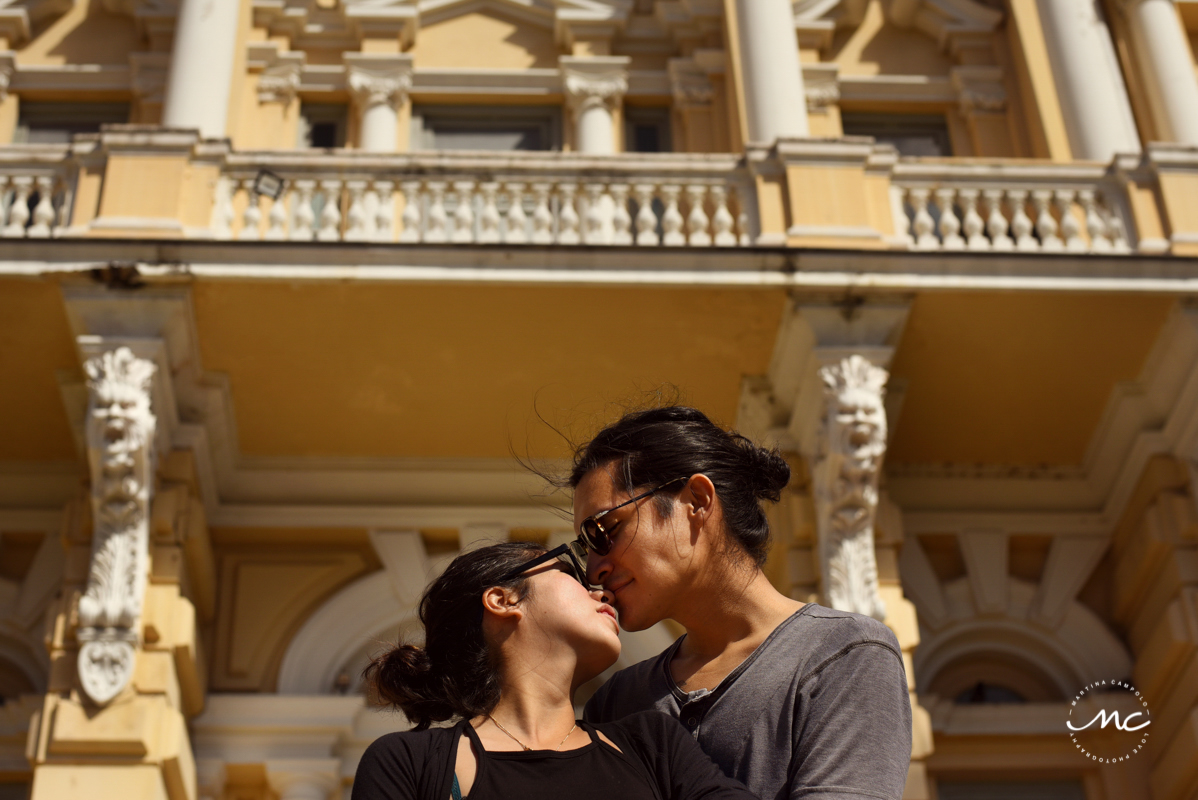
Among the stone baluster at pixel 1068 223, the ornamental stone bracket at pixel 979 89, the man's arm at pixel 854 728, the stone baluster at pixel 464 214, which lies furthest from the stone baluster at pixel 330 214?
the man's arm at pixel 854 728

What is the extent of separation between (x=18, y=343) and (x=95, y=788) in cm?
277

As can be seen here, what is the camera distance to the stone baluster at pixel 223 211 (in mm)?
8648

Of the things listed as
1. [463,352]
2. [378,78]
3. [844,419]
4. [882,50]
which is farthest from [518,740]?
[882,50]

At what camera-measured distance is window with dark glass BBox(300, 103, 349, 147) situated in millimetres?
11820

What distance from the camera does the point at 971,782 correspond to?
30.6 ft

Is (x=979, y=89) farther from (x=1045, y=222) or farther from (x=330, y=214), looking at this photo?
(x=330, y=214)

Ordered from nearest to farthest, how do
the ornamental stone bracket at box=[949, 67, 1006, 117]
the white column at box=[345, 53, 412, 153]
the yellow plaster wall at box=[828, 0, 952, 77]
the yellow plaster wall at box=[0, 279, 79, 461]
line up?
the yellow plaster wall at box=[0, 279, 79, 461] < the white column at box=[345, 53, 412, 153] < the ornamental stone bracket at box=[949, 67, 1006, 117] < the yellow plaster wall at box=[828, 0, 952, 77]

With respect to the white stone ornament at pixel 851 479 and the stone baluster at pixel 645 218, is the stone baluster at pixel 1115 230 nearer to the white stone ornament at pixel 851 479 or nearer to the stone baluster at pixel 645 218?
the white stone ornament at pixel 851 479

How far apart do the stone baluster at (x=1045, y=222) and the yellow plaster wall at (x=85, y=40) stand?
7654 millimetres

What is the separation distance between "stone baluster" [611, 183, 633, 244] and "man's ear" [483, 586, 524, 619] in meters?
5.74

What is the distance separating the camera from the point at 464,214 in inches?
Answer: 342

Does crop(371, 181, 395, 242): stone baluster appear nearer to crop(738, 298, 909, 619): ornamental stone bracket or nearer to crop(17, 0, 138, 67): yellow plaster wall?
crop(738, 298, 909, 619): ornamental stone bracket

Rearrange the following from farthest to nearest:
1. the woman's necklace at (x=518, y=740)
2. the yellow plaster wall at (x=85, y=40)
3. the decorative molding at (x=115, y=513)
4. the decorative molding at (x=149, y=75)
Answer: the yellow plaster wall at (x=85, y=40) < the decorative molding at (x=149, y=75) < the decorative molding at (x=115, y=513) < the woman's necklace at (x=518, y=740)

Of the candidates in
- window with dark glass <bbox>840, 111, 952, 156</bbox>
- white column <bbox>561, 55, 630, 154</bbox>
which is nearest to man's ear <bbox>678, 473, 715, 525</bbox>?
white column <bbox>561, 55, 630, 154</bbox>
